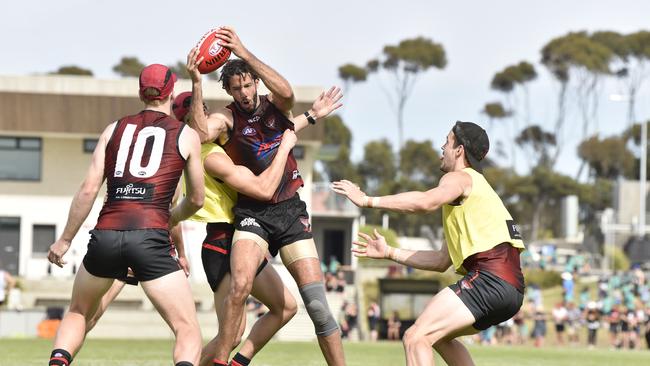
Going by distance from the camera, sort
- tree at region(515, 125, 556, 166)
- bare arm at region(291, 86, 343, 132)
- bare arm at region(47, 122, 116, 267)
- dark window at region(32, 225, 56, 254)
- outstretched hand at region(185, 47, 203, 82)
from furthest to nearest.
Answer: tree at region(515, 125, 556, 166), dark window at region(32, 225, 56, 254), bare arm at region(291, 86, 343, 132), outstretched hand at region(185, 47, 203, 82), bare arm at region(47, 122, 116, 267)

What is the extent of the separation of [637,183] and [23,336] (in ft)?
189

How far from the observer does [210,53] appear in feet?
27.4

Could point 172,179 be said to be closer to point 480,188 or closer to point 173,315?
point 173,315

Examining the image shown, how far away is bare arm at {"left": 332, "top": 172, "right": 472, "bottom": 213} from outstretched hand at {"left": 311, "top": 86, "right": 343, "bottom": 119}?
1.58 metres

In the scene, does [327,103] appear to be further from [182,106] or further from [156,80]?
[156,80]

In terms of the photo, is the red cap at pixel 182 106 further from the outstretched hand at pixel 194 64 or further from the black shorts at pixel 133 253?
the black shorts at pixel 133 253

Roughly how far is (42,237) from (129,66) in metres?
48.6

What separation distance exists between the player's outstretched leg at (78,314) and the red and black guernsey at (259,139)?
1665 millimetres

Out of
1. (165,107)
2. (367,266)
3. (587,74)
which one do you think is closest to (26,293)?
(367,266)

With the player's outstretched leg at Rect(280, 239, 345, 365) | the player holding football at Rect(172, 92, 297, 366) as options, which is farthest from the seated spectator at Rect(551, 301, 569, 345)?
the player's outstretched leg at Rect(280, 239, 345, 365)

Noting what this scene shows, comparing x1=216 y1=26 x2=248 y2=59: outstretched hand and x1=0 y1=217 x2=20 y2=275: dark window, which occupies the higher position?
x1=216 y1=26 x2=248 y2=59: outstretched hand

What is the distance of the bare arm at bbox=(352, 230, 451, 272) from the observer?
27.6 ft

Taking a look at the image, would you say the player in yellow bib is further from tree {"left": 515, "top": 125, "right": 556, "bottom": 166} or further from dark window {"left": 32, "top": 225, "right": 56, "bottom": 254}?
tree {"left": 515, "top": 125, "right": 556, "bottom": 166}

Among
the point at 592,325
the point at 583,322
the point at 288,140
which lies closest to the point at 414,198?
the point at 288,140
